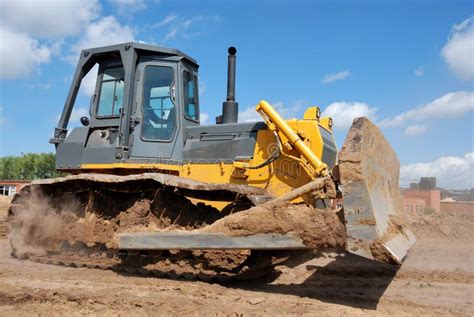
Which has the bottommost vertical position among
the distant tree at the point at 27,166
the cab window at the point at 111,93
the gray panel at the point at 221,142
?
the gray panel at the point at 221,142

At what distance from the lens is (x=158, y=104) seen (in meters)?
6.91

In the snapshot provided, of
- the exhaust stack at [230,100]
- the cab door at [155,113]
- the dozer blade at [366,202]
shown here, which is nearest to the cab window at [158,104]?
the cab door at [155,113]

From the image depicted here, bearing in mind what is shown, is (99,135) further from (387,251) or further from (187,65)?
(387,251)

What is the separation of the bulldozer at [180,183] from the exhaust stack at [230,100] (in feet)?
0.06

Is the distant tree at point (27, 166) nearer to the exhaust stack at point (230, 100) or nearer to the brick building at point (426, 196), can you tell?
the brick building at point (426, 196)

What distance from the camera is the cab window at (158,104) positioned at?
22.4 feet

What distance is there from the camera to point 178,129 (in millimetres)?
6840

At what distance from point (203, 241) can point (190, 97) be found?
3040mm

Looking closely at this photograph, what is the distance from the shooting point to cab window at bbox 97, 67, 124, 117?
277 inches

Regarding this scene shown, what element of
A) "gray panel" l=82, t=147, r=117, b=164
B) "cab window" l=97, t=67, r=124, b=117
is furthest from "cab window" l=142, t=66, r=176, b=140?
"gray panel" l=82, t=147, r=117, b=164

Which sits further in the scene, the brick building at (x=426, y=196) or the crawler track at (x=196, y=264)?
the brick building at (x=426, y=196)

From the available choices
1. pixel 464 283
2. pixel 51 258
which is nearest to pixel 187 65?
pixel 51 258

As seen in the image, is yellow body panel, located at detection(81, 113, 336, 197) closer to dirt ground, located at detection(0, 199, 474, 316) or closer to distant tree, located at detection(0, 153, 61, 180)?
dirt ground, located at detection(0, 199, 474, 316)

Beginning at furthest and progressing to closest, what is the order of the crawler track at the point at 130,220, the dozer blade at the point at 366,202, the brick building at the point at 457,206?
the brick building at the point at 457,206 < the crawler track at the point at 130,220 < the dozer blade at the point at 366,202
